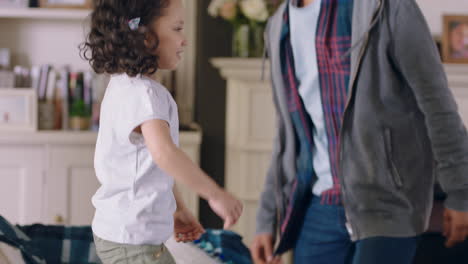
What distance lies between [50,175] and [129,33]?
8.13ft

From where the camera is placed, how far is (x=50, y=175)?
337 cm

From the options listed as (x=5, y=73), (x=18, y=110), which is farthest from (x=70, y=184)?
(x=5, y=73)

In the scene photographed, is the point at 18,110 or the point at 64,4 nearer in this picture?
the point at 18,110

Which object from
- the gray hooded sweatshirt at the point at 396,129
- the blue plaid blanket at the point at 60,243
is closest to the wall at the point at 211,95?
the blue plaid blanket at the point at 60,243

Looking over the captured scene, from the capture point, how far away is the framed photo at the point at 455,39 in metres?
3.45

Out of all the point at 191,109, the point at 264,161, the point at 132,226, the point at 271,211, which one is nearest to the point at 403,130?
the point at 271,211

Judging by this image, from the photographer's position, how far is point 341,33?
1.52m

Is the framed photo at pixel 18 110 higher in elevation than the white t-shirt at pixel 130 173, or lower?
lower

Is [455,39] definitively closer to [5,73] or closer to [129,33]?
[5,73]

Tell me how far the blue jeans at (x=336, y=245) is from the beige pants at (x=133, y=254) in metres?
0.54

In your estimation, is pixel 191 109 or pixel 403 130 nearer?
pixel 403 130

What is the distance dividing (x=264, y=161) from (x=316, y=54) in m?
1.92

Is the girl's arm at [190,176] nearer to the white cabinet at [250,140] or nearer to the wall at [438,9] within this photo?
the white cabinet at [250,140]

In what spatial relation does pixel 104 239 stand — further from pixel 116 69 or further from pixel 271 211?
pixel 271 211
